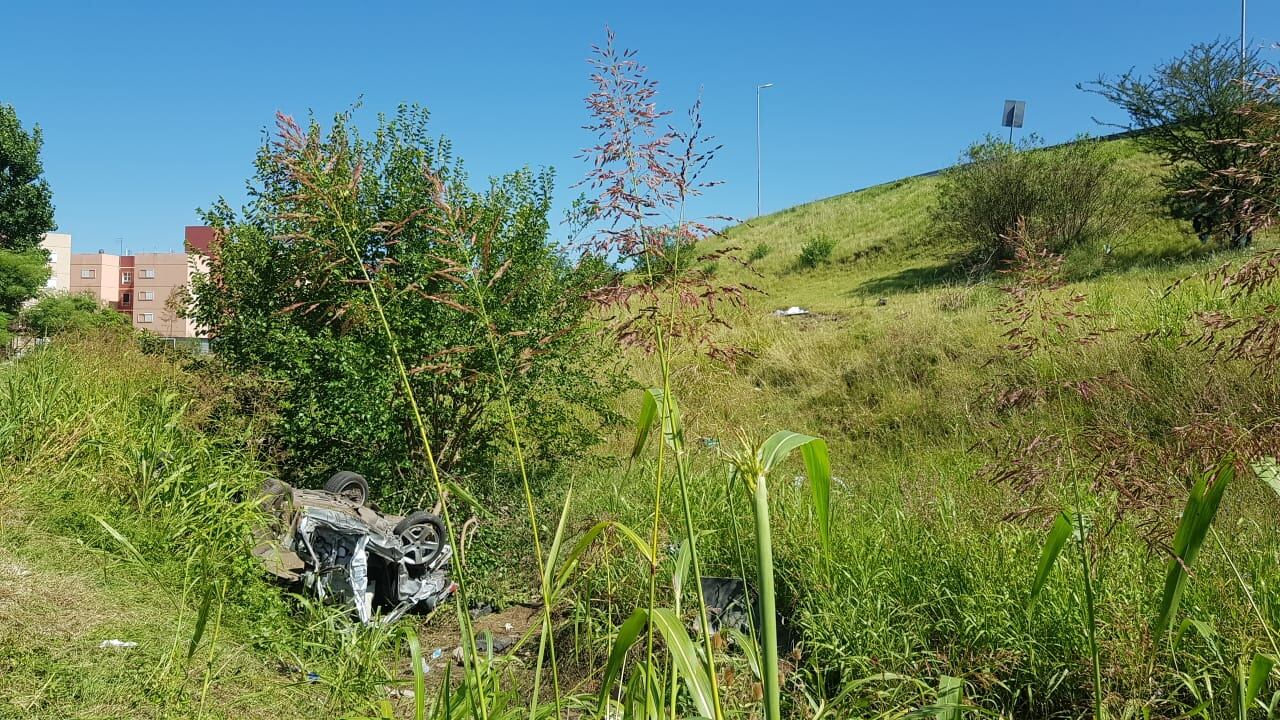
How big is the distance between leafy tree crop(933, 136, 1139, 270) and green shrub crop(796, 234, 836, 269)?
4593 mm

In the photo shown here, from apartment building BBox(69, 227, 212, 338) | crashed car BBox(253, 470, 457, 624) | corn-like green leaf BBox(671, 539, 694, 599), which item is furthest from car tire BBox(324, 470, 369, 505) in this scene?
apartment building BBox(69, 227, 212, 338)

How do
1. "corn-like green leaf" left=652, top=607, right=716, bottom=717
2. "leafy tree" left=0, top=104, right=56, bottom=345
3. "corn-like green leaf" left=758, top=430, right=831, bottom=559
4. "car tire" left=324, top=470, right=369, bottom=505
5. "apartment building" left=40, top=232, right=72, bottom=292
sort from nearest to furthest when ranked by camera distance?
"corn-like green leaf" left=758, top=430, right=831, bottom=559 → "corn-like green leaf" left=652, top=607, right=716, bottom=717 → "car tire" left=324, top=470, right=369, bottom=505 → "leafy tree" left=0, top=104, right=56, bottom=345 → "apartment building" left=40, top=232, right=72, bottom=292

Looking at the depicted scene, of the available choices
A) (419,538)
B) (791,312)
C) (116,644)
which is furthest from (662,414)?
(791,312)

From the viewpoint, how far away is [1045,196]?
52.3 feet

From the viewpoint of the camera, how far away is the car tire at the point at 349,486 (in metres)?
6.36

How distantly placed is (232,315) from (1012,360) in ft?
25.4

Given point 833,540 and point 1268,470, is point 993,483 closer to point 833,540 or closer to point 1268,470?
point 1268,470

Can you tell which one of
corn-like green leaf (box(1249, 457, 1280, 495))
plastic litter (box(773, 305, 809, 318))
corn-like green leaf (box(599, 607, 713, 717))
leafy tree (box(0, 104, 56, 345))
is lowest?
corn-like green leaf (box(599, 607, 713, 717))

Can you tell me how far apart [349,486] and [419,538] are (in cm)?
117

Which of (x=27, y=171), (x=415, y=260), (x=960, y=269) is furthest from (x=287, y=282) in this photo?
Result: (x=27, y=171)

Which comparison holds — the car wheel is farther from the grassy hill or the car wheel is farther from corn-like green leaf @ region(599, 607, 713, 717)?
corn-like green leaf @ region(599, 607, 713, 717)

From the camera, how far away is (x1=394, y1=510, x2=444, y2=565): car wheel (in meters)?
5.66

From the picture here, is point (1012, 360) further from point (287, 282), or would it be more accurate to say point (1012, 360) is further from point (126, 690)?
point (126, 690)

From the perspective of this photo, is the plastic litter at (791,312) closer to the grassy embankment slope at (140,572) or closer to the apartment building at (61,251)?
the grassy embankment slope at (140,572)
